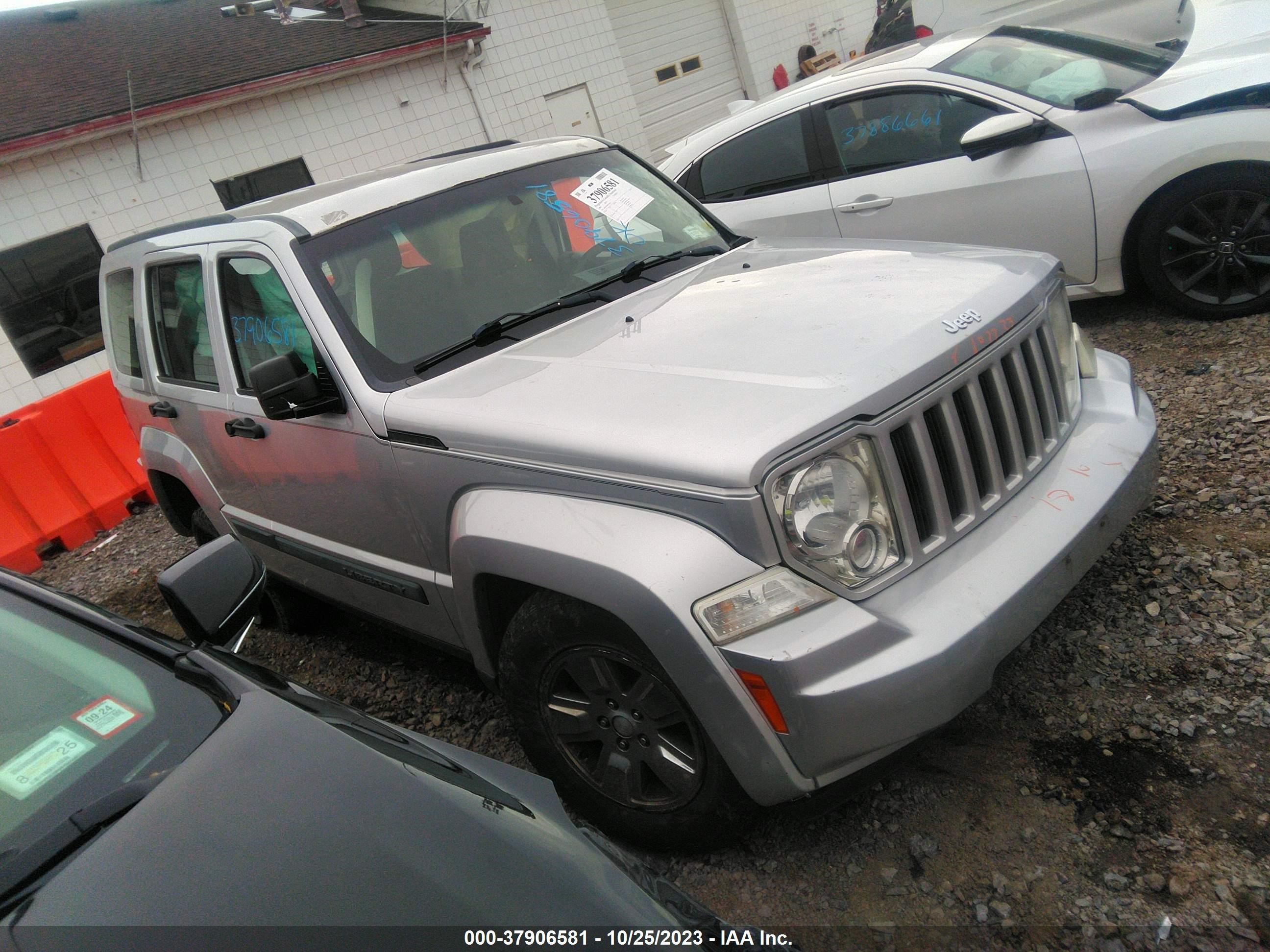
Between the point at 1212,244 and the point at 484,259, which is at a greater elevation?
the point at 484,259

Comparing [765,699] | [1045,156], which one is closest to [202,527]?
[765,699]

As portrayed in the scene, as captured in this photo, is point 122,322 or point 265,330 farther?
point 122,322

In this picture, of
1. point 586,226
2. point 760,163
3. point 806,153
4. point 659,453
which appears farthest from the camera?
point 760,163

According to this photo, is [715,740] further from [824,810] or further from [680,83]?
[680,83]

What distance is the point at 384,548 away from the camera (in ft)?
10.4

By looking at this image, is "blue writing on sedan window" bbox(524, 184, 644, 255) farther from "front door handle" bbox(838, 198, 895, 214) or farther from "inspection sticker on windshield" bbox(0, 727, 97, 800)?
"inspection sticker on windshield" bbox(0, 727, 97, 800)

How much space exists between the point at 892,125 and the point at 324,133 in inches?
412

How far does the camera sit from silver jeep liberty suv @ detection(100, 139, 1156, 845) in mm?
2137

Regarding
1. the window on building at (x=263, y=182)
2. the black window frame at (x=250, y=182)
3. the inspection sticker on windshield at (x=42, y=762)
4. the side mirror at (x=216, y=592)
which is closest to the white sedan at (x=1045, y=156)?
the side mirror at (x=216, y=592)

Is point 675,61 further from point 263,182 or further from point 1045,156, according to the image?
point 1045,156

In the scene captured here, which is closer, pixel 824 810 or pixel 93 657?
pixel 93 657

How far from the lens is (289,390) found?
2.95 m

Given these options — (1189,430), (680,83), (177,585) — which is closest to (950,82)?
(1189,430)

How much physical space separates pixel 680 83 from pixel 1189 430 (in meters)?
16.0
